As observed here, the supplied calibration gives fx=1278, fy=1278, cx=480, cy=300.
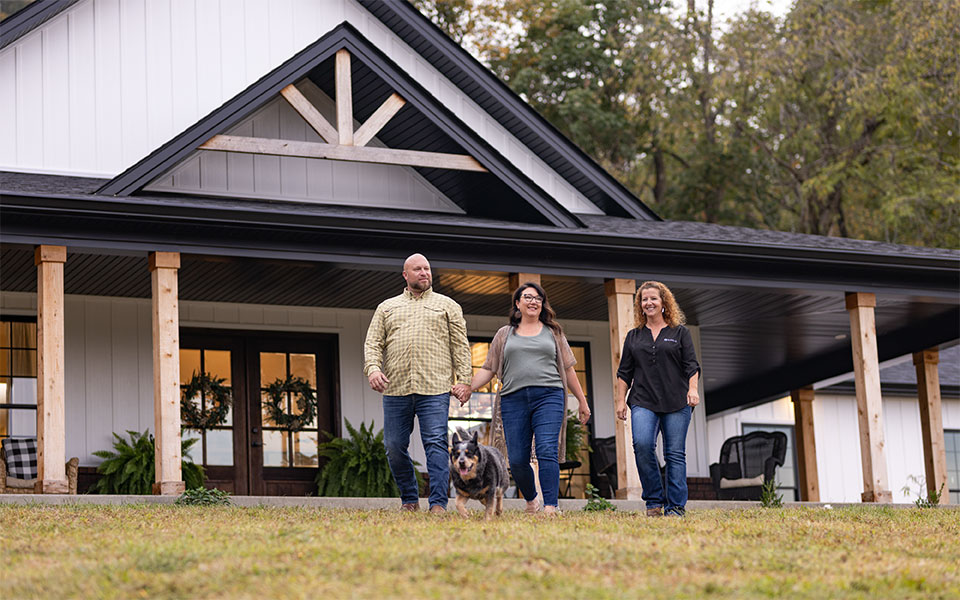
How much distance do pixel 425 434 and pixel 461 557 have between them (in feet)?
8.09

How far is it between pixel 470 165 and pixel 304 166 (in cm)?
216

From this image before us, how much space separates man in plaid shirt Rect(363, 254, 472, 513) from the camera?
28.7 ft

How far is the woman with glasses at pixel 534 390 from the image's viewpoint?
8680 millimetres

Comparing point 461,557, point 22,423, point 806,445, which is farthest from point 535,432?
point 806,445

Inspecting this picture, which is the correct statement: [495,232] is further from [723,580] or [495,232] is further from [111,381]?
[723,580]

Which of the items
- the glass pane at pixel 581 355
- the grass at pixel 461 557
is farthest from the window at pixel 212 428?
the grass at pixel 461 557

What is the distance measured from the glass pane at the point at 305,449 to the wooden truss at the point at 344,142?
3734 millimetres

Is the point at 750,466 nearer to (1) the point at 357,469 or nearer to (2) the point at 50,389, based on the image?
(1) the point at 357,469

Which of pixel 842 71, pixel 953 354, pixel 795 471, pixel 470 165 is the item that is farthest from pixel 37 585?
pixel 842 71

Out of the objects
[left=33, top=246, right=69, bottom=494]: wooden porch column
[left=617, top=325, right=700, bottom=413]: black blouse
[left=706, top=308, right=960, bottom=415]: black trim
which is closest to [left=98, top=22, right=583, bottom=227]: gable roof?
[left=33, top=246, right=69, bottom=494]: wooden porch column

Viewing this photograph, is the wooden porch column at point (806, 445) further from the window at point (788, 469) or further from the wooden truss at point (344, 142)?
the wooden truss at point (344, 142)

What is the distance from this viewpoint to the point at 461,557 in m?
6.37

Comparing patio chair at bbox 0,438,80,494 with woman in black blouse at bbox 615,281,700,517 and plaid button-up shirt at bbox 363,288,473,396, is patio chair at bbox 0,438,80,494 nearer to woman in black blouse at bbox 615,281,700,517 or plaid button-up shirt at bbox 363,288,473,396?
plaid button-up shirt at bbox 363,288,473,396

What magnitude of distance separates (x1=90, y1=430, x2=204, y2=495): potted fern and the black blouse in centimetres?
597
